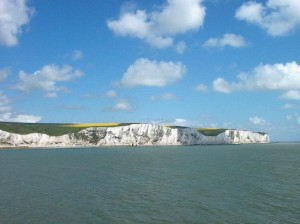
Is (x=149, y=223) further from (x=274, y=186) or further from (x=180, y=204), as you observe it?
Answer: (x=274, y=186)

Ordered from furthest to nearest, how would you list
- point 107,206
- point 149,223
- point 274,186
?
point 274,186, point 107,206, point 149,223

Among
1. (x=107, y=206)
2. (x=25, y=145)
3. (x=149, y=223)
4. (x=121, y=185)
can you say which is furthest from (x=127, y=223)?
(x=25, y=145)

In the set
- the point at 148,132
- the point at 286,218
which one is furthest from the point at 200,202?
the point at 148,132

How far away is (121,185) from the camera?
46.4 metres

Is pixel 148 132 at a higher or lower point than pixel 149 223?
higher

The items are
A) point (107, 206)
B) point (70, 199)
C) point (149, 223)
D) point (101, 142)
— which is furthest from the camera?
point (101, 142)

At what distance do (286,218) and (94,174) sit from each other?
33748 millimetres

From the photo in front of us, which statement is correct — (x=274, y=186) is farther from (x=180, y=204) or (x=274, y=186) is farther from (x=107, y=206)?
(x=107, y=206)

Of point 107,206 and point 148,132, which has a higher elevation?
point 148,132

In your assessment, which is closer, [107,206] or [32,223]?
[32,223]

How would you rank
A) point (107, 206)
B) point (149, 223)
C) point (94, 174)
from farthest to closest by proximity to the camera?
point (94, 174) < point (107, 206) < point (149, 223)

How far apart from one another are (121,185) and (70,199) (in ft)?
32.2

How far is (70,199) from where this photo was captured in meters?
37.6

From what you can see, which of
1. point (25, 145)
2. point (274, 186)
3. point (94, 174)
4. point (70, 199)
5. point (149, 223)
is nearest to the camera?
point (149, 223)
